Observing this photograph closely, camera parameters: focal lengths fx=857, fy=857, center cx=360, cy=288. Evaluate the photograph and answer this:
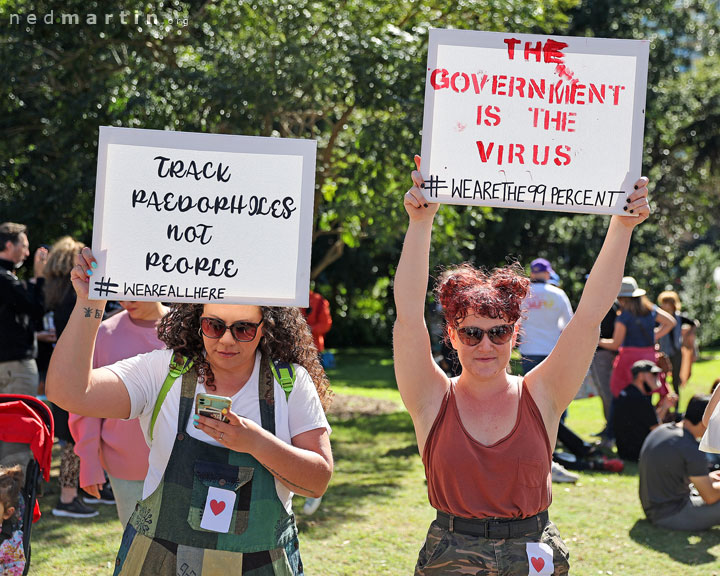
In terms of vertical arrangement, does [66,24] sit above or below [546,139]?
above

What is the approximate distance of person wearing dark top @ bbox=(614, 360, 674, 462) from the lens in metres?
8.45

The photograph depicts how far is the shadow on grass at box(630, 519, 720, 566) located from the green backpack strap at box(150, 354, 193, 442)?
14.0 feet

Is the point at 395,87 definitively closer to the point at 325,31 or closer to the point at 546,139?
the point at 325,31

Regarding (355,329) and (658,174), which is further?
(355,329)

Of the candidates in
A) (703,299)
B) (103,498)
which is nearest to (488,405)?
(103,498)

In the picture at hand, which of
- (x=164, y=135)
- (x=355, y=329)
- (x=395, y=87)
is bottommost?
(x=355, y=329)

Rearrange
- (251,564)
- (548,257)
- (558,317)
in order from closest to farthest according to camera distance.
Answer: (251,564) < (558,317) < (548,257)

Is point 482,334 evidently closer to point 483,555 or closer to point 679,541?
point 483,555

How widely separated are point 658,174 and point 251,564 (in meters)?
22.0

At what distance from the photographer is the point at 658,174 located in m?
22.6

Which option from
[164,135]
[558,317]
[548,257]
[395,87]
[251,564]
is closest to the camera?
[251,564]

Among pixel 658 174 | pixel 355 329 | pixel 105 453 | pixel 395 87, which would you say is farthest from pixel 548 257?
pixel 105 453

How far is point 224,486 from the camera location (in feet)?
8.51

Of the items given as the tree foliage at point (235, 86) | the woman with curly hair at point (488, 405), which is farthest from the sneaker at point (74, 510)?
the woman with curly hair at point (488, 405)
